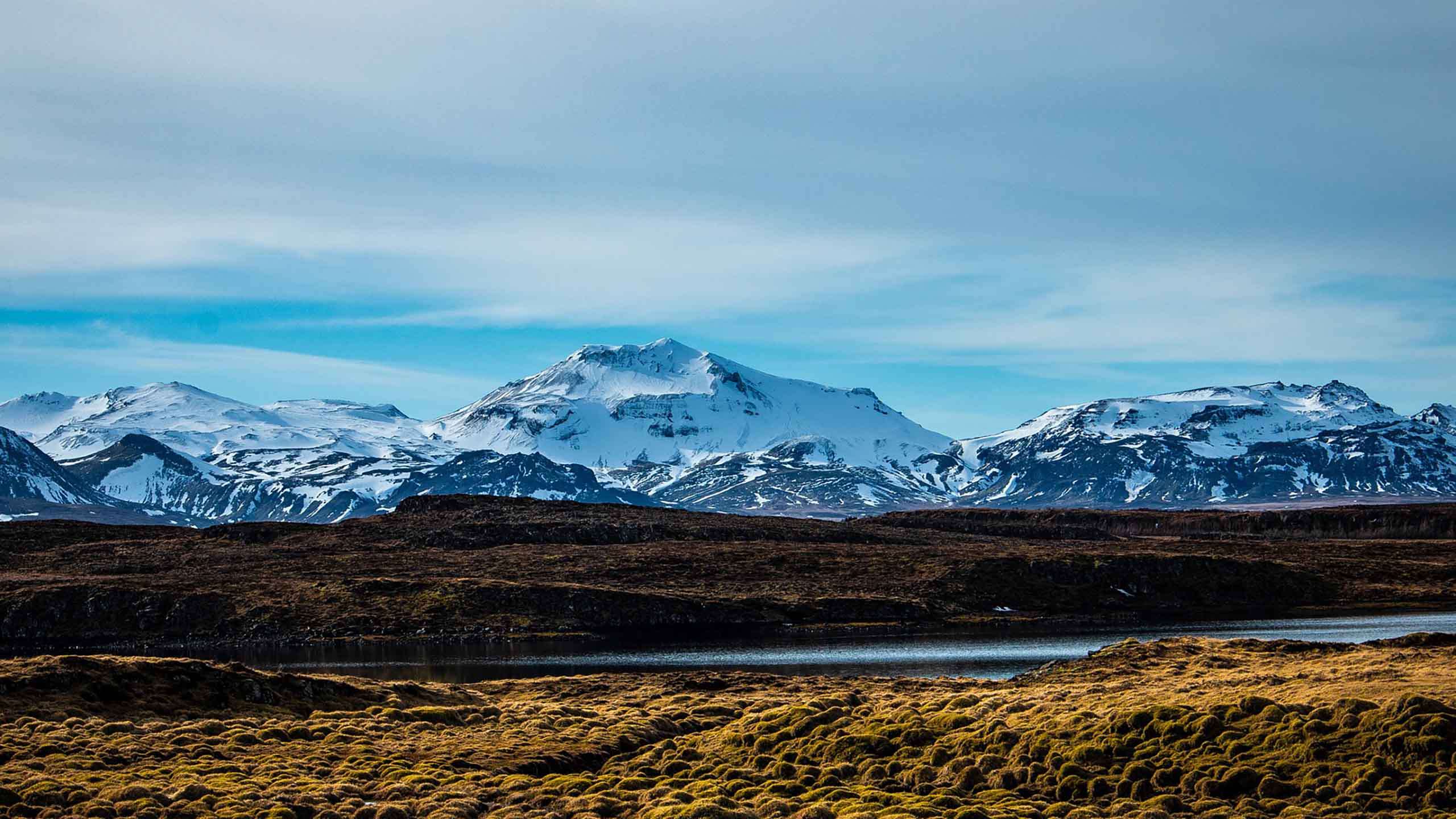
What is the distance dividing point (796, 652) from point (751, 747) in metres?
51.3

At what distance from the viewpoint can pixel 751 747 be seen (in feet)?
156

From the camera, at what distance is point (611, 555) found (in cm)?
16625

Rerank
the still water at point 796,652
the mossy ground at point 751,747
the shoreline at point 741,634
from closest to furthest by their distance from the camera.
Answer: the mossy ground at point 751,747, the still water at point 796,652, the shoreline at point 741,634

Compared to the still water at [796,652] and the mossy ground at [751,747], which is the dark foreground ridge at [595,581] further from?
the mossy ground at [751,747]

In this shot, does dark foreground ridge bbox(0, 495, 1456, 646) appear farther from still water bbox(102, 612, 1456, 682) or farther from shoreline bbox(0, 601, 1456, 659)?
still water bbox(102, 612, 1456, 682)

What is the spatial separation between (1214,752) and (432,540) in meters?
153

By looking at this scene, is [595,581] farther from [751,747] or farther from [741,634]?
[751,747]

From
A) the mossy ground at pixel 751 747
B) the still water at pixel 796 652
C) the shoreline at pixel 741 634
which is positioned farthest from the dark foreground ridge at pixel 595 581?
the mossy ground at pixel 751 747

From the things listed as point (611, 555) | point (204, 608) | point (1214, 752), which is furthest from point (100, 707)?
point (611, 555)

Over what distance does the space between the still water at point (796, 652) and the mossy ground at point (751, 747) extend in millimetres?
22100

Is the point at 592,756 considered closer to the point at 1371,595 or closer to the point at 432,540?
the point at 1371,595

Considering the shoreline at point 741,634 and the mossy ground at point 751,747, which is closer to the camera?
the mossy ground at point 751,747

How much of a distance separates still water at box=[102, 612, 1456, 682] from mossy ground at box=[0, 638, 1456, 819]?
22.1m

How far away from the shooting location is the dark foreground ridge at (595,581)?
12875 centimetres
